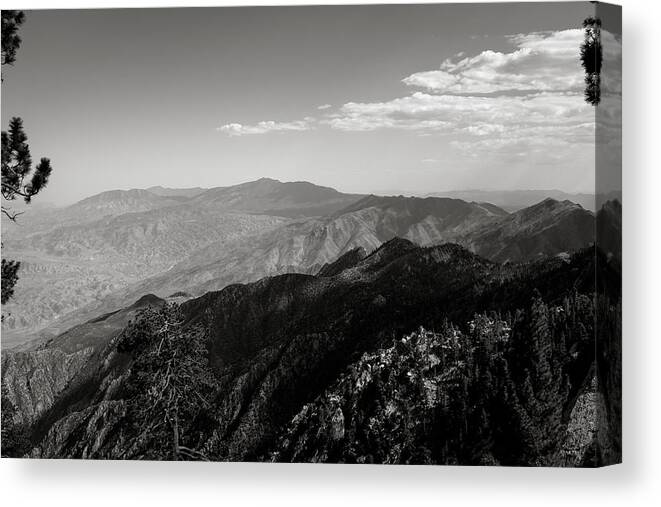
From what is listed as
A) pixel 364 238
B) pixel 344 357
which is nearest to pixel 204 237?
pixel 364 238


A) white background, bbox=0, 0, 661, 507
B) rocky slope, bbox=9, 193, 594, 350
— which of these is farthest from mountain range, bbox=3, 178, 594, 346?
white background, bbox=0, 0, 661, 507

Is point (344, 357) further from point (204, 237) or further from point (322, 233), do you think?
point (204, 237)

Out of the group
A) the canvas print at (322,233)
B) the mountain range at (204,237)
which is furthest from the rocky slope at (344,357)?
the mountain range at (204,237)

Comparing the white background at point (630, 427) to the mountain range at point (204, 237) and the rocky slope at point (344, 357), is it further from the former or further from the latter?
the mountain range at point (204, 237)

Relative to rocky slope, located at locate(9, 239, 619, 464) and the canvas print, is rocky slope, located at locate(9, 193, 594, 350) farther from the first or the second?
rocky slope, located at locate(9, 239, 619, 464)

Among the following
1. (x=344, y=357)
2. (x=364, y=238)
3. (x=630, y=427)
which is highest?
(x=364, y=238)

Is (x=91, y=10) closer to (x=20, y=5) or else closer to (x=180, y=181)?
(x=20, y=5)

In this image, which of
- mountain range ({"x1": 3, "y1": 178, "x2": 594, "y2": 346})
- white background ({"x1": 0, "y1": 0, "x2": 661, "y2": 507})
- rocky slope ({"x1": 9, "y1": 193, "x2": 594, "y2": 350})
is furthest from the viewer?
mountain range ({"x1": 3, "y1": 178, "x2": 594, "y2": 346})

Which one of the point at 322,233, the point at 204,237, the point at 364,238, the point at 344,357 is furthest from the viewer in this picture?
the point at 204,237
